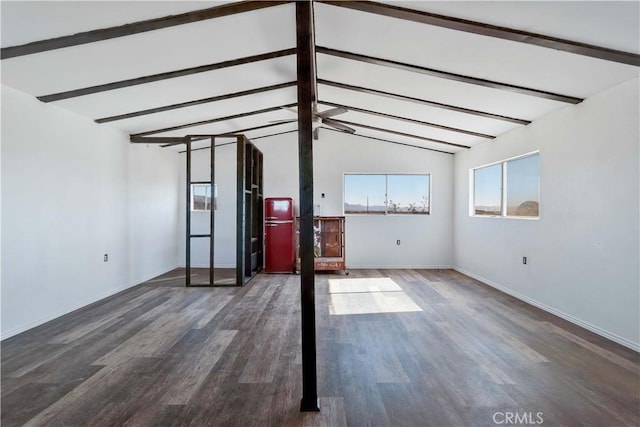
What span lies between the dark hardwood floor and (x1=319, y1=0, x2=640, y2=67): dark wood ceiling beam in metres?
2.50

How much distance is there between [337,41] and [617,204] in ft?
10.3

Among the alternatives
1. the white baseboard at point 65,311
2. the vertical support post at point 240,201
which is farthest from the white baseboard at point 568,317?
the white baseboard at point 65,311

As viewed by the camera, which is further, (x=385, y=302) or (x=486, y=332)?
(x=385, y=302)

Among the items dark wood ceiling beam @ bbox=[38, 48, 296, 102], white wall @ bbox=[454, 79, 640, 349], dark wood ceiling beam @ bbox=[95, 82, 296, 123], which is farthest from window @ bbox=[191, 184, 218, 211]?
white wall @ bbox=[454, 79, 640, 349]

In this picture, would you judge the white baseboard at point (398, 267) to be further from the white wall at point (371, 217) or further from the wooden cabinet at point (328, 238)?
the wooden cabinet at point (328, 238)

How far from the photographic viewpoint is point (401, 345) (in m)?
2.97

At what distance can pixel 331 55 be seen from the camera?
3.41m

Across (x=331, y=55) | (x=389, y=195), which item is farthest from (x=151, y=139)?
(x=389, y=195)

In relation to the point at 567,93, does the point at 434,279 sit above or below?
below

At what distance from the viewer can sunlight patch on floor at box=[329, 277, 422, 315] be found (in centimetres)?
405

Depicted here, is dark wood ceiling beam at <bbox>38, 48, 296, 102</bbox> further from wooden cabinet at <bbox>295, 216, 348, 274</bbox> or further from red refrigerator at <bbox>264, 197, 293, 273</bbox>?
wooden cabinet at <bbox>295, 216, 348, 274</bbox>

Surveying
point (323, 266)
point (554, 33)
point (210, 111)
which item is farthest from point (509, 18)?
point (323, 266)

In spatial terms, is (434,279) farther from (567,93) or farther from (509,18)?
(509,18)

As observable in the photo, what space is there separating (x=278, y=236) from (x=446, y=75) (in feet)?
14.1
